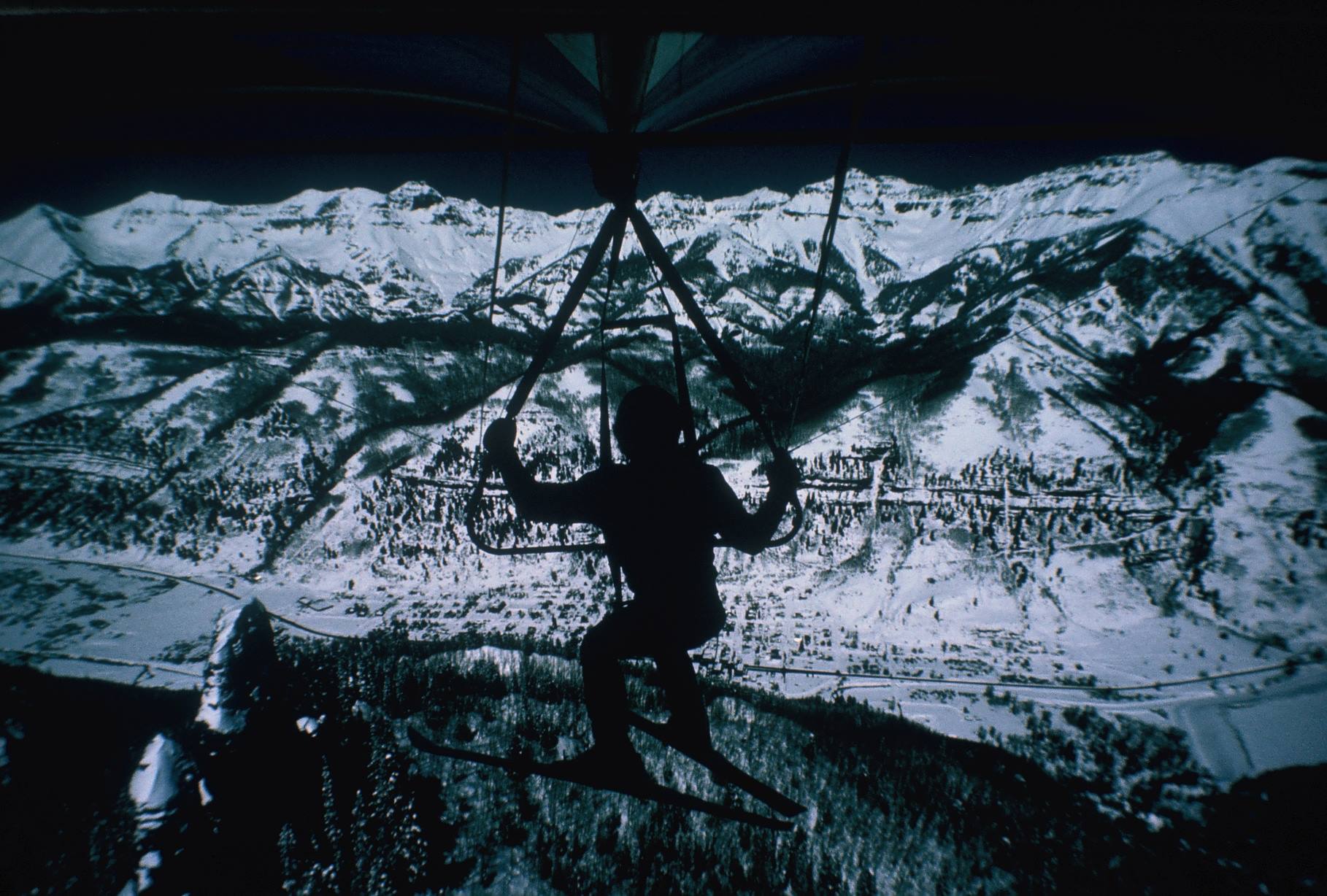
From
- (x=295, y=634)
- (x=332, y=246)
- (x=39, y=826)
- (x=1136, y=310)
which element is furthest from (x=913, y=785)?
(x=332, y=246)

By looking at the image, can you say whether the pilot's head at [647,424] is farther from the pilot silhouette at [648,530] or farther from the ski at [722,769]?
the ski at [722,769]

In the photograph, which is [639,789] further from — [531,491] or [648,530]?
[531,491]

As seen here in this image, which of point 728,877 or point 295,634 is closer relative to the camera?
point 728,877

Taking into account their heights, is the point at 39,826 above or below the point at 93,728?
below

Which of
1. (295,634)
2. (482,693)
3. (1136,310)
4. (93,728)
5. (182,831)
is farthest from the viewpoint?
(1136,310)

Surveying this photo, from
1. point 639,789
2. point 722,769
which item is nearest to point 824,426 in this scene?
point 722,769

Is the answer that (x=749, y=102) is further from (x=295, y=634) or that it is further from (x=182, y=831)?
(x=295, y=634)

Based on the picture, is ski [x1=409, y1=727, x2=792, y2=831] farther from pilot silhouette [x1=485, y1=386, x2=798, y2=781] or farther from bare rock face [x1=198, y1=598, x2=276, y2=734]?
bare rock face [x1=198, y1=598, x2=276, y2=734]
